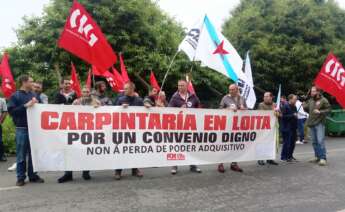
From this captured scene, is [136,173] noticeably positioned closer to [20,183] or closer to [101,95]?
[101,95]

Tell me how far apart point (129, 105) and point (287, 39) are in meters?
14.7

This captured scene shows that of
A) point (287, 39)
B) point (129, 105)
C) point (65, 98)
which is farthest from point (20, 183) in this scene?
point (287, 39)

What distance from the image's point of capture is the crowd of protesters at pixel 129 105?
6945 millimetres

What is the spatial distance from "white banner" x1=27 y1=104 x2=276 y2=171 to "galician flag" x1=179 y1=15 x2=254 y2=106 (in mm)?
955

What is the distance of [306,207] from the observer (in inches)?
229

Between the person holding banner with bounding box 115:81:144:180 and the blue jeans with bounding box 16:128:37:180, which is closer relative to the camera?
the blue jeans with bounding box 16:128:37:180

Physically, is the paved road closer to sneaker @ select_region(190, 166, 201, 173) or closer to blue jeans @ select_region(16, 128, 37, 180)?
sneaker @ select_region(190, 166, 201, 173)

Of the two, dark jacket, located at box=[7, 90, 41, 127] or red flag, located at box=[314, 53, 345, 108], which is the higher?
red flag, located at box=[314, 53, 345, 108]

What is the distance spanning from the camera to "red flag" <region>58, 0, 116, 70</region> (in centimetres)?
756

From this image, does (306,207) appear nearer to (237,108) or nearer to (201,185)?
(201,185)

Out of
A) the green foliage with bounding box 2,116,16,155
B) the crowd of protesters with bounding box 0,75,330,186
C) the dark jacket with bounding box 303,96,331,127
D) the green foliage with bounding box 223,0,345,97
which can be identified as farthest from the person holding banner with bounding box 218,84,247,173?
the green foliage with bounding box 223,0,345,97

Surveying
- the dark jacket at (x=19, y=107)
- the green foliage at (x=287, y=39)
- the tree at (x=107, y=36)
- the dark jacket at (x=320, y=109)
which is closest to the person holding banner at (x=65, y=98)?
the dark jacket at (x=19, y=107)

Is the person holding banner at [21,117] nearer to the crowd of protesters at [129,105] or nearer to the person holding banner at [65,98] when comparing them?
the crowd of protesters at [129,105]

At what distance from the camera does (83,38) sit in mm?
7668
